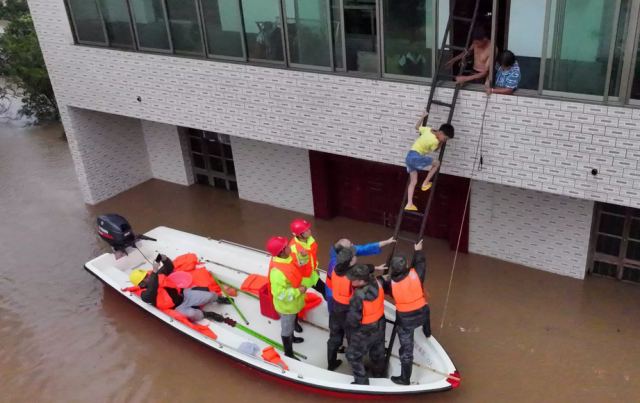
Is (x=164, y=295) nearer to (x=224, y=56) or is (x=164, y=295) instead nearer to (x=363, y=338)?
(x=363, y=338)

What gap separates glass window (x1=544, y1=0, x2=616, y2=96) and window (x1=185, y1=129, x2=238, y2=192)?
7.35 metres

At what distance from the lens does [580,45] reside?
6.62 m

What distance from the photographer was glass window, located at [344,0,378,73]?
7836 millimetres

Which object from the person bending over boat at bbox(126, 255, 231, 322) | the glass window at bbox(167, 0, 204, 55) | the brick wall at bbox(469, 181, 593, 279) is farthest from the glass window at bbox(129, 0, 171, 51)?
the brick wall at bbox(469, 181, 593, 279)

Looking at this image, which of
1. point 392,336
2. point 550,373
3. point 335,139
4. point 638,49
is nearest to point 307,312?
point 392,336

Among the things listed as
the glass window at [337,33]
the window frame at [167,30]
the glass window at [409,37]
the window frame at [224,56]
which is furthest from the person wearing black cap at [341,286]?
the window frame at [167,30]

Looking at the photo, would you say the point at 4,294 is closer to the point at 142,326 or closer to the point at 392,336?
the point at 142,326

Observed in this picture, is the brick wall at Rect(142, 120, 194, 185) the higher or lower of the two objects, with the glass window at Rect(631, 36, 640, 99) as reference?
lower

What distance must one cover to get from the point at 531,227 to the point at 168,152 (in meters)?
8.01

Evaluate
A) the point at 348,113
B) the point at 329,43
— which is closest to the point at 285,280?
the point at 348,113

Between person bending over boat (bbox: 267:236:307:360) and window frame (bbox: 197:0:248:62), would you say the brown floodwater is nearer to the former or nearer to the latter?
person bending over boat (bbox: 267:236:307:360)

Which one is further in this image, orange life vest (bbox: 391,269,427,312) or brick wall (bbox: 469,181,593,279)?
brick wall (bbox: 469,181,593,279)

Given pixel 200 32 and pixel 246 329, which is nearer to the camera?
pixel 246 329

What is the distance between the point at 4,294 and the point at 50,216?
9.42 ft
